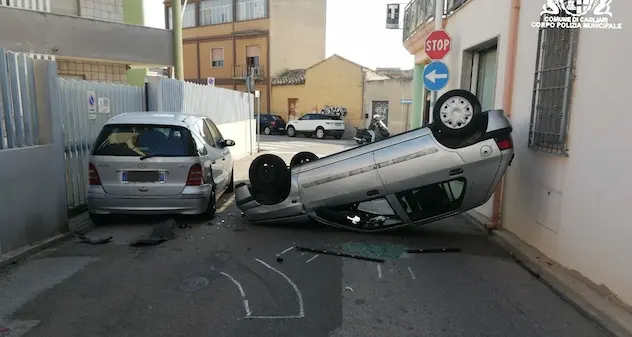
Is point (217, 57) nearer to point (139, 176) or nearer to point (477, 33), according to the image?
point (477, 33)

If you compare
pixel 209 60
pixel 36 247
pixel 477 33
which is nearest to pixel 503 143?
pixel 477 33

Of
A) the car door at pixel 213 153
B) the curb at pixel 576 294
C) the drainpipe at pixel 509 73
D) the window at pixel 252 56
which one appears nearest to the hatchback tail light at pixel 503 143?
the drainpipe at pixel 509 73

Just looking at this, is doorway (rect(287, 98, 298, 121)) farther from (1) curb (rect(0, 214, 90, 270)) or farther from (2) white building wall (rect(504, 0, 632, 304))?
(2) white building wall (rect(504, 0, 632, 304))

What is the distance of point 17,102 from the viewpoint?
5398 millimetres

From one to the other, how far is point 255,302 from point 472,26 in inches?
266

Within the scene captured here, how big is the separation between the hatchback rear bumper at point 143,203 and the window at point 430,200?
306 cm

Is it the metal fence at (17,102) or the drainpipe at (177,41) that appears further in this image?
the drainpipe at (177,41)

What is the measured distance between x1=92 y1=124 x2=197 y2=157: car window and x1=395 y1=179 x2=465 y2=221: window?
3231 mm

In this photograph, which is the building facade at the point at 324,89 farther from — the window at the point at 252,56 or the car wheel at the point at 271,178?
the car wheel at the point at 271,178

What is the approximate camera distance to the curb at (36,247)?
5037mm

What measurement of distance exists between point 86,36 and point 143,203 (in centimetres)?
903

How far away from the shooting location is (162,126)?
265 inches

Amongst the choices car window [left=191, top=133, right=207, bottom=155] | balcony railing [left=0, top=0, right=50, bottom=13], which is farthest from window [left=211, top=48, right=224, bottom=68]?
→ car window [left=191, top=133, right=207, bottom=155]

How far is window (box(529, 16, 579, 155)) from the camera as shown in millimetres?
4965
